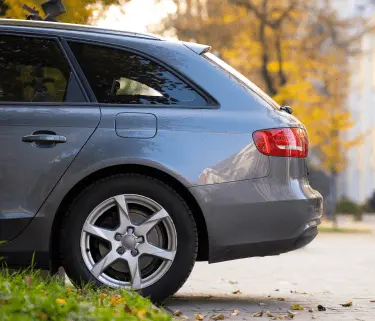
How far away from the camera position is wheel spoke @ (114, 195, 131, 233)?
657 cm

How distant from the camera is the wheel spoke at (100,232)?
21.5 ft

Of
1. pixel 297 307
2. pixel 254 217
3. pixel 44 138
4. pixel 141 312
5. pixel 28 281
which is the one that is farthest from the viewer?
pixel 297 307

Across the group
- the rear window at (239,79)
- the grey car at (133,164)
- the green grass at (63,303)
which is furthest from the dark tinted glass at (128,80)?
the green grass at (63,303)

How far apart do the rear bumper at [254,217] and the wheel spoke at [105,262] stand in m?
0.59

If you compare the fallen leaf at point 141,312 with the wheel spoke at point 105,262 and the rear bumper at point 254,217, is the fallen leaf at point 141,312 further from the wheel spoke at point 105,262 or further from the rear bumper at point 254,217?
the rear bumper at point 254,217

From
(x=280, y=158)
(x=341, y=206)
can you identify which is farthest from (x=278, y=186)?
(x=341, y=206)

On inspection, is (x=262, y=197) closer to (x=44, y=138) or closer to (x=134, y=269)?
(x=134, y=269)

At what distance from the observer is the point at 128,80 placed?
6.85 meters

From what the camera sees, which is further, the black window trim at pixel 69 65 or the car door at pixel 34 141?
the black window trim at pixel 69 65

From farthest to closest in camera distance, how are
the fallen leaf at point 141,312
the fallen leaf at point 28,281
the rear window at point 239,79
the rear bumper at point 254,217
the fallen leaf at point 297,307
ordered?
the fallen leaf at point 297,307 < the rear window at point 239,79 < the rear bumper at point 254,217 < the fallen leaf at point 28,281 < the fallen leaf at point 141,312

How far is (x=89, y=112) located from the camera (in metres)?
6.61

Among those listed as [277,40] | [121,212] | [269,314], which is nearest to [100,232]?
[121,212]

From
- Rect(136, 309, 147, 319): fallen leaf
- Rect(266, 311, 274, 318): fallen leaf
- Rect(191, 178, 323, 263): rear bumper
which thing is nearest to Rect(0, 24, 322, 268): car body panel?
Rect(191, 178, 323, 263): rear bumper

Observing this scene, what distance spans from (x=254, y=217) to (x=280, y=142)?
1.66ft
